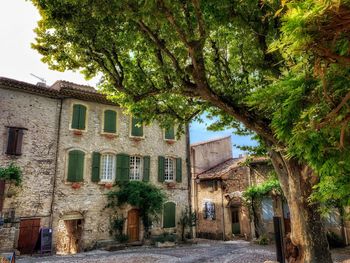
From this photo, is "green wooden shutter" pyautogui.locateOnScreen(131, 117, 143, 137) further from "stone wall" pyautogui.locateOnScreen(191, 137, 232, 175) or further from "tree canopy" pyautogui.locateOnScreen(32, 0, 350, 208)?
"tree canopy" pyautogui.locateOnScreen(32, 0, 350, 208)

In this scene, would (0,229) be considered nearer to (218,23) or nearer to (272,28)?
(218,23)

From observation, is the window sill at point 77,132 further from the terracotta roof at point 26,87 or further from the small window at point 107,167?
the terracotta roof at point 26,87

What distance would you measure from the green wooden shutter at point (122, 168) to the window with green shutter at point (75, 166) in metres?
2.25

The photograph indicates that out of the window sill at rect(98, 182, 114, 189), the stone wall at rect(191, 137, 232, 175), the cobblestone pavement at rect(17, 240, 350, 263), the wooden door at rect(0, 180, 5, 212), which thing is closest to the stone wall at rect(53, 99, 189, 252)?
the window sill at rect(98, 182, 114, 189)

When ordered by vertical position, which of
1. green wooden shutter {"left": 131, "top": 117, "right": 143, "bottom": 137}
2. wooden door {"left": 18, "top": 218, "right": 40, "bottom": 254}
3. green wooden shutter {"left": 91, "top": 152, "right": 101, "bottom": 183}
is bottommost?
wooden door {"left": 18, "top": 218, "right": 40, "bottom": 254}

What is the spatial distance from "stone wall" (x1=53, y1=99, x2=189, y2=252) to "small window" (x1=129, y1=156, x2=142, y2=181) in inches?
17.2

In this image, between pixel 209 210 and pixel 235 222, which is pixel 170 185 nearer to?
pixel 209 210

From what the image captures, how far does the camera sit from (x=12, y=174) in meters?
14.0

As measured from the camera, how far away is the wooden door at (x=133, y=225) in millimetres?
18062

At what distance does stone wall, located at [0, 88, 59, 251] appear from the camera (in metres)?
14.6

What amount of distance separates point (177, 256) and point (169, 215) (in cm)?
538

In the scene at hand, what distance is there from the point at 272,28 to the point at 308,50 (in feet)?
15.5

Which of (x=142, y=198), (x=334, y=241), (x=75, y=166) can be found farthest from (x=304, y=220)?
(x=75, y=166)

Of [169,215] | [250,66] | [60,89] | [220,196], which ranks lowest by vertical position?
[169,215]
